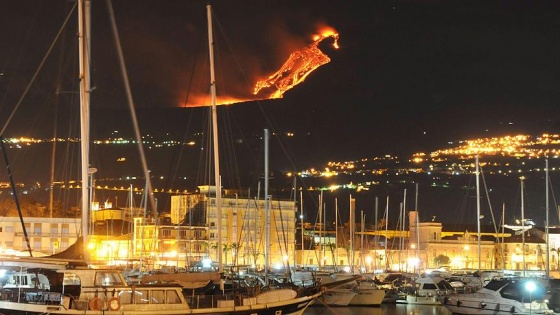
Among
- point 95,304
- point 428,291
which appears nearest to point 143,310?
point 95,304

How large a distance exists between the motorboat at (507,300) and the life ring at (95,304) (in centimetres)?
2107

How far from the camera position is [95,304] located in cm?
2444

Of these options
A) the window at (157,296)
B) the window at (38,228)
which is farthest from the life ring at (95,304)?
the window at (38,228)

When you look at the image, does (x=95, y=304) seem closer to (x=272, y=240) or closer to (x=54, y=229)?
(x=54, y=229)

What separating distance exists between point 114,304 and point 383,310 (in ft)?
93.0

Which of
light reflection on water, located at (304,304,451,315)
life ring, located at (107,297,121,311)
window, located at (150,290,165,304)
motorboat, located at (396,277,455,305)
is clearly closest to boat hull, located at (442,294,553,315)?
light reflection on water, located at (304,304,451,315)

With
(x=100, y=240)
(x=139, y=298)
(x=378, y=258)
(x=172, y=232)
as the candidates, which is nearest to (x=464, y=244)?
(x=378, y=258)

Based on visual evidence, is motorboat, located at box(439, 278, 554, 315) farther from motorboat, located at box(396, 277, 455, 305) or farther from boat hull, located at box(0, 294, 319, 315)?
boat hull, located at box(0, 294, 319, 315)

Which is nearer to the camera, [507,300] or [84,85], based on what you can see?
[84,85]

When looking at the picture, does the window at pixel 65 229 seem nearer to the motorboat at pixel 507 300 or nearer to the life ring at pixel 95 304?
the motorboat at pixel 507 300

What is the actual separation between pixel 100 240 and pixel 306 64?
9199 centimetres

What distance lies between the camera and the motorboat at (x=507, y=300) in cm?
3856

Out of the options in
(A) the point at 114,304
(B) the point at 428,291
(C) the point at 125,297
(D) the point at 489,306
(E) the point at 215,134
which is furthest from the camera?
(B) the point at 428,291

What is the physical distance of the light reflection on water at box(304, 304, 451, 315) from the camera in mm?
47625
